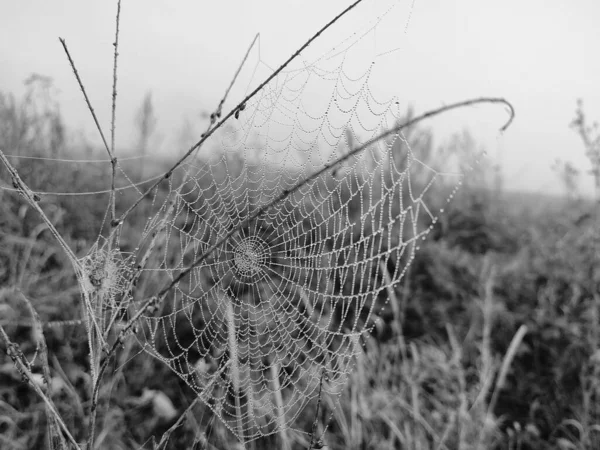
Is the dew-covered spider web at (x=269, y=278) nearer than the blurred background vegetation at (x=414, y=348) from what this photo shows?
Yes

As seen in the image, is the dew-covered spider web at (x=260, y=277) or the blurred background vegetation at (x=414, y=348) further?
the blurred background vegetation at (x=414, y=348)

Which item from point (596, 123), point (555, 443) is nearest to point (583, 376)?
point (555, 443)

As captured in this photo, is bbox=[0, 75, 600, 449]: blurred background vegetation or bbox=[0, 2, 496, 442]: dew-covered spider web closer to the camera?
bbox=[0, 2, 496, 442]: dew-covered spider web

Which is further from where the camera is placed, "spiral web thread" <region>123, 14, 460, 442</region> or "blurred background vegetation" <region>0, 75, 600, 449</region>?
"blurred background vegetation" <region>0, 75, 600, 449</region>

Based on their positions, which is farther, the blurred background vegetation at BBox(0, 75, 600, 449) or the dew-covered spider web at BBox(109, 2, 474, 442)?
the blurred background vegetation at BBox(0, 75, 600, 449)
